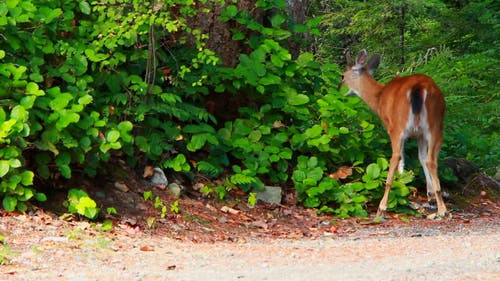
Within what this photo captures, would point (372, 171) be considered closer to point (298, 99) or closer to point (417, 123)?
point (417, 123)

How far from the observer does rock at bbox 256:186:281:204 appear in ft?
35.3

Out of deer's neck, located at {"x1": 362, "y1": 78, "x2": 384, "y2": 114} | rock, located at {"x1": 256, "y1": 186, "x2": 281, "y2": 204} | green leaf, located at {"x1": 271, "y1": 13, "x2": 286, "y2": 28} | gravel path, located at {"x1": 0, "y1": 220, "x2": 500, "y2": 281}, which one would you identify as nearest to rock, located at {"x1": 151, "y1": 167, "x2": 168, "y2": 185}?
rock, located at {"x1": 256, "y1": 186, "x2": 281, "y2": 204}

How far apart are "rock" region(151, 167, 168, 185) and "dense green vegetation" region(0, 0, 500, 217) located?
17 centimetres

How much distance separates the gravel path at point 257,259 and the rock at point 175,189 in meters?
1.34

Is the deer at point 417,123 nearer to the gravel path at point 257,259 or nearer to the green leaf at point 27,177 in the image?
the gravel path at point 257,259

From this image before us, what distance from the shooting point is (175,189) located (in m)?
10.2

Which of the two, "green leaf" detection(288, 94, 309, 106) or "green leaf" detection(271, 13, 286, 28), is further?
"green leaf" detection(271, 13, 286, 28)

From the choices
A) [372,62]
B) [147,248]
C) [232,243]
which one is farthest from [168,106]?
[372,62]

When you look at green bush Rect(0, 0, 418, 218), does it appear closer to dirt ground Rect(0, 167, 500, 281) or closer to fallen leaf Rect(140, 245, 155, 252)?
dirt ground Rect(0, 167, 500, 281)

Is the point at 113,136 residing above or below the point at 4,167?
above

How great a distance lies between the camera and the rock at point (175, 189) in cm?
1016

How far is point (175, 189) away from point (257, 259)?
290 centimetres

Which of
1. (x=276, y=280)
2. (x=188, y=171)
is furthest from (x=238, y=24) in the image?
(x=276, y=280)

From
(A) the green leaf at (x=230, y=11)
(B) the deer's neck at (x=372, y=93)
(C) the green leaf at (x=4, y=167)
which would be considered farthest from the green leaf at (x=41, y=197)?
(B) the deer's neck at (x=372, y=93)
